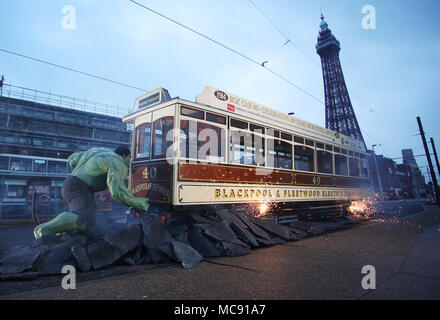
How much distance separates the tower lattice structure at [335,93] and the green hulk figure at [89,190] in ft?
198

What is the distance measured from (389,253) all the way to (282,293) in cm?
311

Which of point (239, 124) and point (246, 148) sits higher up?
point (239, 124)

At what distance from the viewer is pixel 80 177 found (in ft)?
14.3

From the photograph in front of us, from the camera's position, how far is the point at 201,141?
526 cm

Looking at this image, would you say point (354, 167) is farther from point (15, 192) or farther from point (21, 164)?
point (21, 164)

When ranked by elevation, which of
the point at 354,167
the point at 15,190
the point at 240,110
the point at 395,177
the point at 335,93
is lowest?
the point at 15,190

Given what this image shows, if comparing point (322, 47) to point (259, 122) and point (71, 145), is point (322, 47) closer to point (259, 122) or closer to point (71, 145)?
point (71, 145)

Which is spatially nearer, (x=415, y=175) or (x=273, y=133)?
(x=273, y=133)

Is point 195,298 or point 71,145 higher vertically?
point 71,145

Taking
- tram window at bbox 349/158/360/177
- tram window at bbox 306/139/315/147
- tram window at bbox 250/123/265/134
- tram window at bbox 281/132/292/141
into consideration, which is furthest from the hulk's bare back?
tram window at bbox 349/158/360/177

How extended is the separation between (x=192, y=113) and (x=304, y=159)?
446 centimetres

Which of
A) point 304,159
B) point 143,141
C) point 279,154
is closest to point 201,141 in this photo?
point 143,141
